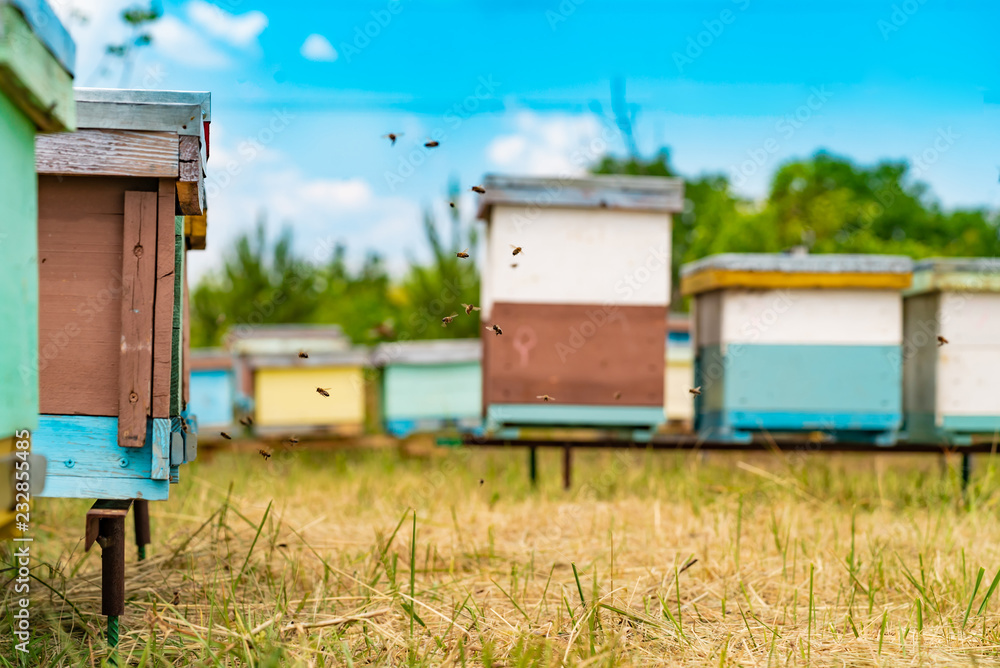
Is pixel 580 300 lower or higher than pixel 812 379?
higher

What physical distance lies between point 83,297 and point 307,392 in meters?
5.40

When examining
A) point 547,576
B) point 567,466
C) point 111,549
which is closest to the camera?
point 111,549

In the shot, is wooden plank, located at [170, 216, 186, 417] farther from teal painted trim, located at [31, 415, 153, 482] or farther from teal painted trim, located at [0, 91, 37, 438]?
teal painted trim, located at [0, 91, 37, 438]

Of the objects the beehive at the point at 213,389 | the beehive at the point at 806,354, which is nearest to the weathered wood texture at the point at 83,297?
the beehive at the point at 806,354

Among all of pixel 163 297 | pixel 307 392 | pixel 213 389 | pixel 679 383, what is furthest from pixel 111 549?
pixel 679 383

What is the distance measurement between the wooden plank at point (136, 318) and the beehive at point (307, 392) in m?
5.13

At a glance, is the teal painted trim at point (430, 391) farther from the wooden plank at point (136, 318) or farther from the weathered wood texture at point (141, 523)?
the wooden plank at point (136, 318)

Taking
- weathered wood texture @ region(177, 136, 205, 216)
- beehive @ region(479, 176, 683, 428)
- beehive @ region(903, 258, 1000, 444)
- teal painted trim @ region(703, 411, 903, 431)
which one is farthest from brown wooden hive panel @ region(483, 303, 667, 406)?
weathered wood texture @ region(177, 136, 205, 216)

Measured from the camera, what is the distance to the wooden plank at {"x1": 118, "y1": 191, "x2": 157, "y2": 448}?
8.32 ft

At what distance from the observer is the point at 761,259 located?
5.27 m

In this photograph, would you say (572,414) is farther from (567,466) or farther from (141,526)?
(141,526)

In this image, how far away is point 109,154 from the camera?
2.51 m

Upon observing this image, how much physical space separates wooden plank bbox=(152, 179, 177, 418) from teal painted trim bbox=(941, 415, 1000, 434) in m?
5.03

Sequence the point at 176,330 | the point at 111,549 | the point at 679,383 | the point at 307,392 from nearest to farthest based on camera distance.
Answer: the point at 111,549 < the point at 176,330 < the point at 307,392 < the point at 679,383
